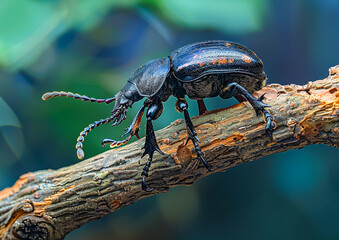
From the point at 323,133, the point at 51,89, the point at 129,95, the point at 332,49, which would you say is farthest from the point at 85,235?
the point at 332,49

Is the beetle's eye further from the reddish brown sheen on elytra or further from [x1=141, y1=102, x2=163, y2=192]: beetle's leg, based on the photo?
the reddish brown sheen on elytra

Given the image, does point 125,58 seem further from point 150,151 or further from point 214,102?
point 150,151

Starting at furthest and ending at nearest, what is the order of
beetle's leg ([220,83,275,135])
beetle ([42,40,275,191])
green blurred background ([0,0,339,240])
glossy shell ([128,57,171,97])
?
green blurred background ([0,0,339,240])
glossy shell ([128,57,171,97])
beetle ([42,40,275,191])
beetle's leg ([220,83,275,135])

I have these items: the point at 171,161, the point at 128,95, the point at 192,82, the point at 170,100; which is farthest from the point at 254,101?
the point at 170,100

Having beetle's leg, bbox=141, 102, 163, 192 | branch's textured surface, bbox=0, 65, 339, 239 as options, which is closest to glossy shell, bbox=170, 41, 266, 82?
branch's textured surface, bbox=0, 65, 339, 239

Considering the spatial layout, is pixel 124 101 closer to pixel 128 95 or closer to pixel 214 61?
pixel 128 95
